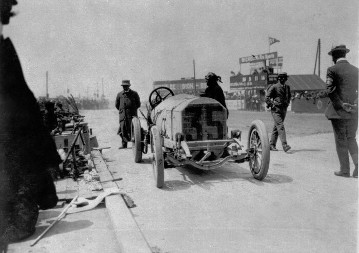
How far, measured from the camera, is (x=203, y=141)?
5.39 metres

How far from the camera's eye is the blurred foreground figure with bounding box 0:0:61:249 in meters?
3.19

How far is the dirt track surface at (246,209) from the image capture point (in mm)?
3109

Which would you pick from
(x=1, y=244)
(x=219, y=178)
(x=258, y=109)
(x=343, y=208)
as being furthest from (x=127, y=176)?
(x=258, y=109)

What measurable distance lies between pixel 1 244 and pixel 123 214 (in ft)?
3.85

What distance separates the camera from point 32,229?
3.38m

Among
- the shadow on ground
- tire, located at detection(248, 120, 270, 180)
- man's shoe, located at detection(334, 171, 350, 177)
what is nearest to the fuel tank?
tire, located at detection(248, 120, 270, 180)

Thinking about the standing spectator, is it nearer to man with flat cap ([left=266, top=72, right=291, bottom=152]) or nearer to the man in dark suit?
man with flat cap ([left=266, top=72, right=291, bottom=152])

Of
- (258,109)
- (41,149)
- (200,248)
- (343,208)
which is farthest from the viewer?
(258,109)

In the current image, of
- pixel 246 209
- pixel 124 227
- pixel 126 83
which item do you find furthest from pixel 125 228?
pixel 126 83

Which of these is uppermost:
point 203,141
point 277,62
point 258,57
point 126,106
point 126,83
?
point 258,57

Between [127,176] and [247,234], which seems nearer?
[247,234]

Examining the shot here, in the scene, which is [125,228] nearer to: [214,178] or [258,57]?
[214,178]

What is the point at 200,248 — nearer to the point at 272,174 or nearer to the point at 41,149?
the point at 41,149

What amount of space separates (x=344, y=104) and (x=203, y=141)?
228cm
